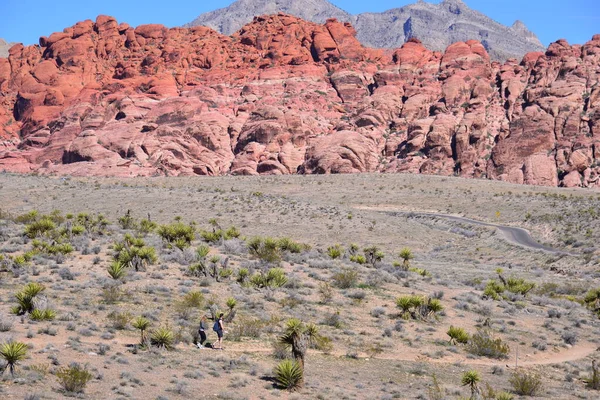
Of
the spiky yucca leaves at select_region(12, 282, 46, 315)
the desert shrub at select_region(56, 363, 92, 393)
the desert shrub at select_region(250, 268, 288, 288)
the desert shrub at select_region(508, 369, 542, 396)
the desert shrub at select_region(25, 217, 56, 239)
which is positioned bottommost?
the desert shrub at select_region(508, 369, 542, 396)

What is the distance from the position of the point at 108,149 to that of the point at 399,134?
4660 cm

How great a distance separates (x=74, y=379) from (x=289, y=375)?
4.53 m

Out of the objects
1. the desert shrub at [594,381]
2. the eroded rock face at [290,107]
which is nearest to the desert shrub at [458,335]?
the desert shrub at [594,381]

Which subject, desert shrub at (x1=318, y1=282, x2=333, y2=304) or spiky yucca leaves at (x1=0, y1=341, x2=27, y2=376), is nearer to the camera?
spiky yucca leaves at (x1=0, y1=341, x2=27, y2=376)

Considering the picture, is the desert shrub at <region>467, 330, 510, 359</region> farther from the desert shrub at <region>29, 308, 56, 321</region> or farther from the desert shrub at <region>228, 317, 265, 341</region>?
the desert shrub at <region>29, 308, 56, 321</region>

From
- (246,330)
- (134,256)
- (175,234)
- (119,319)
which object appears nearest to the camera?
(119,319)

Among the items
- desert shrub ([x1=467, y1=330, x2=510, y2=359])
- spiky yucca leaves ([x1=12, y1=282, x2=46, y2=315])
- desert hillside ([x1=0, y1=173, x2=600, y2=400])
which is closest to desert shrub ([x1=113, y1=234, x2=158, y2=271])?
desert hillside ([x1=0, y1=173, x2=600, y2=400])

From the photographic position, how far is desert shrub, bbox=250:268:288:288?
2292 centimetres

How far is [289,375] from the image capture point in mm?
13133

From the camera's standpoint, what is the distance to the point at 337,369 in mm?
15281

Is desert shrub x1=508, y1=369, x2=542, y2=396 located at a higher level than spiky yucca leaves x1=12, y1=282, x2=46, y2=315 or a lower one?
lower

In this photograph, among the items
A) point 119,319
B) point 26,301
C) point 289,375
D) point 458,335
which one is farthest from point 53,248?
point 458,335

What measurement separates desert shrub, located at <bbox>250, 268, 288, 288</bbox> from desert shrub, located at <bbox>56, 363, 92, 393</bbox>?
11.3 m

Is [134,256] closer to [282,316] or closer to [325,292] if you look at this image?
[282,316]
